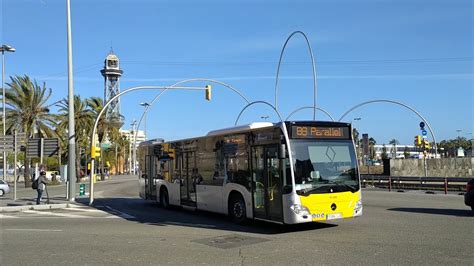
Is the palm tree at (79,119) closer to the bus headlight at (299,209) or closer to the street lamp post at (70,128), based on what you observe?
the street lamp post at (70,128)

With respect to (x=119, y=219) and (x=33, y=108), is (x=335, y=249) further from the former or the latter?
(x=33, y=108)

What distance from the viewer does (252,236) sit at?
11.6 meters

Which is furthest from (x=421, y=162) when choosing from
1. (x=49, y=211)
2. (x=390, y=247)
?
(x=390, y=247)

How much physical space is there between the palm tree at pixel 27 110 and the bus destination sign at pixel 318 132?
114ft

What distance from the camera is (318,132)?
487 inches

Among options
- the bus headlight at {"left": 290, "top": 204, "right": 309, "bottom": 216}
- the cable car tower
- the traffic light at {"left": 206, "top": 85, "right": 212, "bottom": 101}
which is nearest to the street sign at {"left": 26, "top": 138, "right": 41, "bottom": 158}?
the traffic light at {"left": 206, "top": 85, "right": 212, "bottom": 101}

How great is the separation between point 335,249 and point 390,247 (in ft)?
3.55

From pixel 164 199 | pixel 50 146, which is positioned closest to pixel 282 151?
pixel 164 199

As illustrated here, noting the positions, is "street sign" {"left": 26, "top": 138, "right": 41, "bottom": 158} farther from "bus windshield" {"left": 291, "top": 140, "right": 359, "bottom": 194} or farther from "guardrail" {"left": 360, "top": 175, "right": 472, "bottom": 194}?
"guardrail" {"left": 360, "top": 175, "right": 472, "bottom": 194}

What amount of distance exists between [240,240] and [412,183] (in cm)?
2298

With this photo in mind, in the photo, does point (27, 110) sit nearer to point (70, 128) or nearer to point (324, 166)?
point (70, 128)

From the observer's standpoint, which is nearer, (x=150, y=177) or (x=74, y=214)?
(x=74, y=214)

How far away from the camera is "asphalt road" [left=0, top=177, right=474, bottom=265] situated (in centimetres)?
870

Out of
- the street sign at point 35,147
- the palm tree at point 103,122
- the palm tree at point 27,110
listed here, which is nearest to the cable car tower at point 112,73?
the palm tree at point 103,122
